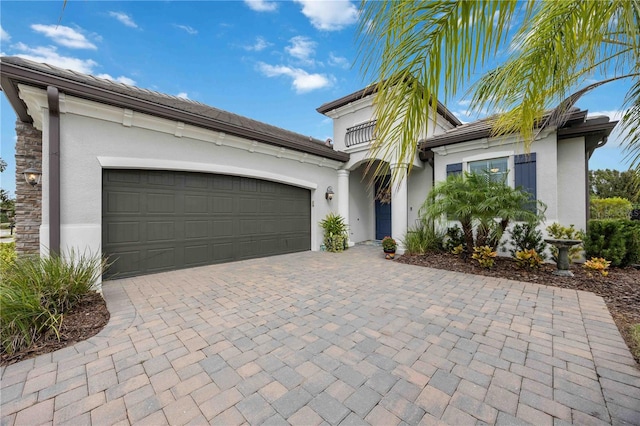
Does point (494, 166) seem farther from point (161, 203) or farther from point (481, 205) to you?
point (161, 203)

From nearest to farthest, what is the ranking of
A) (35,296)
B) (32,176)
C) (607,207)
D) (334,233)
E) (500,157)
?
(35,296) → (32,176) → (500,157) → (334,233) → (607,207)

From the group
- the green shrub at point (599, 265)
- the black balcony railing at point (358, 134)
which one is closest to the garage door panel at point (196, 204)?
the black balcony railing at point (358, 134)

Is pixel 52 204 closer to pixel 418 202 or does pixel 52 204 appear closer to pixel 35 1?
pixel 35 1

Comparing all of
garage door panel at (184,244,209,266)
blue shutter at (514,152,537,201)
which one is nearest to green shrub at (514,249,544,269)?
blue shutter at (514,152,537,201)

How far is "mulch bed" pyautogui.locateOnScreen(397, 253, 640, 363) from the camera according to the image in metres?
3.31

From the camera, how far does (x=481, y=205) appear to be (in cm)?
540

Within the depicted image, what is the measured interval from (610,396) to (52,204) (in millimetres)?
7091

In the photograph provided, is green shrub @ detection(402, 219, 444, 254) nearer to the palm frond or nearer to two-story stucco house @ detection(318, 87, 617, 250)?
two-story stucco house @ detection(318, 87, 617, 250)

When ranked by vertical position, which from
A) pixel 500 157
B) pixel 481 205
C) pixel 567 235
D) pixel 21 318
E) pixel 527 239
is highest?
pixel 500 157

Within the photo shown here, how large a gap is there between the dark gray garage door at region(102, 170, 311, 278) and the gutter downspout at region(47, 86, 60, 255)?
72cm

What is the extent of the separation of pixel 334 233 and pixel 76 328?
21.8 feet

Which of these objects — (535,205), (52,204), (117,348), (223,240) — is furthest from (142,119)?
(535,205)

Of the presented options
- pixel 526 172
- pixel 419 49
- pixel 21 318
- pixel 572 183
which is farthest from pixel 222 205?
pixel 572 183

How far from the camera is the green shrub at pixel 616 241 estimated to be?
17.5 ft
